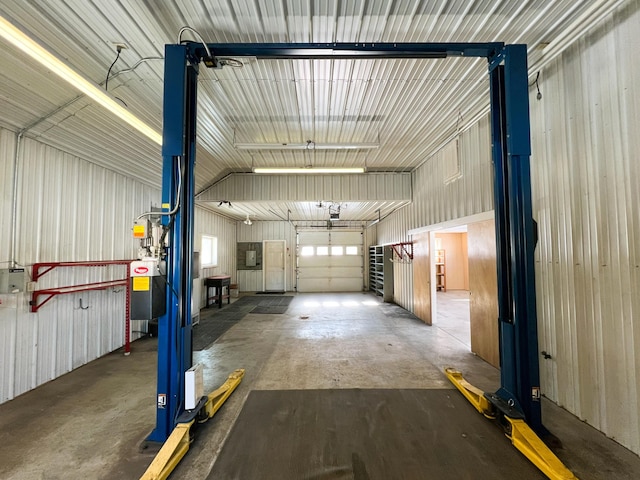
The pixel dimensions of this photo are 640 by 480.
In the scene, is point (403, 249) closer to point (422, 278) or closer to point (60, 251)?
point (422, 278)

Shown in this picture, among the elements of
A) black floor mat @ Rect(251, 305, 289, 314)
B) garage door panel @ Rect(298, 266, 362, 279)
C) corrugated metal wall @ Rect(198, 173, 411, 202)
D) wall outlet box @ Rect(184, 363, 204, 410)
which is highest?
corrugated metal wall @ Rect(198, 173, 411, 202)

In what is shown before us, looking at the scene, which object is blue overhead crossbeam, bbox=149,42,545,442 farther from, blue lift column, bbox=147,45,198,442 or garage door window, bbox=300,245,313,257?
garage door window, bbox=300,245,313,257

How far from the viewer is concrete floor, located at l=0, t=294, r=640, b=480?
192 cm

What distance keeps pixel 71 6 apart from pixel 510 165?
146 inches

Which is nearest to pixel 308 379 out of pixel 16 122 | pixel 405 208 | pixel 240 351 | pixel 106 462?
pixel 240 351

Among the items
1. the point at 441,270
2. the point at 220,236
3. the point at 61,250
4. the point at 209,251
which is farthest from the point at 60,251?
the point at 441,270

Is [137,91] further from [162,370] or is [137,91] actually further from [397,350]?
[397,350]

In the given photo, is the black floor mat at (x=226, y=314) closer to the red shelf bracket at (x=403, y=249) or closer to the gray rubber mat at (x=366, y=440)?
the gray rubber mat at (x=366, y=440)

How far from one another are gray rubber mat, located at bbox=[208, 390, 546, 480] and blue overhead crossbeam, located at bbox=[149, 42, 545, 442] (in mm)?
424

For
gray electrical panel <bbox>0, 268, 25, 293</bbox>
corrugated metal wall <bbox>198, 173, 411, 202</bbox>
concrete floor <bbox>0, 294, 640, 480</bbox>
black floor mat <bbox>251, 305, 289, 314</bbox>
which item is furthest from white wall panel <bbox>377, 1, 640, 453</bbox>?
black floor mat <bbox>251, 305, 289, 314</bbox>

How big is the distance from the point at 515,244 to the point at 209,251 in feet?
26.8

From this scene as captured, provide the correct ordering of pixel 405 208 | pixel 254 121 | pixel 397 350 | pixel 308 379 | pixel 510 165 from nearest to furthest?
1. pixel 510 165
2. pixel 308 379
3. pixel 254 121
4. pixel 397 350
5. pixel 405 208

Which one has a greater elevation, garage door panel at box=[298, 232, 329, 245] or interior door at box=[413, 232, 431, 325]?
garage door panel at box=[298, 232, 329, 245]

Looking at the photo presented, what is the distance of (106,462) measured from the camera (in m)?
1.94
